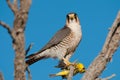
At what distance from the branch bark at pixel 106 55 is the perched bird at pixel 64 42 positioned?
118 inches

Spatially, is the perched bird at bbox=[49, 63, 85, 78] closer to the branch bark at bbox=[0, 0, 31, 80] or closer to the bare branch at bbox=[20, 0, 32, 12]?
the branch bark at bbox=[0, 0, 31, 80]

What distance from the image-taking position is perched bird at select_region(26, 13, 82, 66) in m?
6.93

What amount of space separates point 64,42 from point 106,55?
11.6 ft

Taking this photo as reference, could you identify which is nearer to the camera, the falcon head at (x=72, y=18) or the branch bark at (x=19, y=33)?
the branch bark at (x=19, y=33)

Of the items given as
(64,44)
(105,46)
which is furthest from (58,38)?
(105,46)

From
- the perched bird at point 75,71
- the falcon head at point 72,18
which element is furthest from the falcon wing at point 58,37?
the perched bird at point 75,71

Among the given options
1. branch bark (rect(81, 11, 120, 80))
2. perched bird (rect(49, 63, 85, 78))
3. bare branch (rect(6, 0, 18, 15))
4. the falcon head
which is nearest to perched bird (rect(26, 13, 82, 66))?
the falcon head

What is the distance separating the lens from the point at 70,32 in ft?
24.1

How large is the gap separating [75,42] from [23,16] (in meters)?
4.49

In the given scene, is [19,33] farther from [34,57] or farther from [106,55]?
[34,57]

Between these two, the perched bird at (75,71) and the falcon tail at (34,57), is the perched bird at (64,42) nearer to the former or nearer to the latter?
the falcon tail at (34,57)

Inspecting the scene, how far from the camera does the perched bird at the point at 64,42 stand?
6934 mm

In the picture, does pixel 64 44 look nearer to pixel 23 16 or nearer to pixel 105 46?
pixel 105 46

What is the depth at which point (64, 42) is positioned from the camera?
23.6 ft
